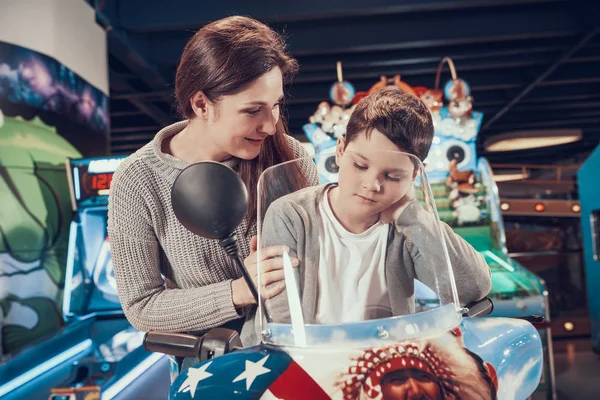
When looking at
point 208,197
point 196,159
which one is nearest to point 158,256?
point 196,159

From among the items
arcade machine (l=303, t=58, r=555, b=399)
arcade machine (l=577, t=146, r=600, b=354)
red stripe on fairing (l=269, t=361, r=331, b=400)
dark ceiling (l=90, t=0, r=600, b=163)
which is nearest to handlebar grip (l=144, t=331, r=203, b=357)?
red stripe on fairing (l=269, t=361, r=331, b=400)

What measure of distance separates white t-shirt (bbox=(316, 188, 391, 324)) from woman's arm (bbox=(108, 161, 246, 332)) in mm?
364

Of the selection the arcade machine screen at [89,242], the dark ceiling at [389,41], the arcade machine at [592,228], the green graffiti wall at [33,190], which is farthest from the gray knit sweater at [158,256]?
the arcade machine at [592,228]

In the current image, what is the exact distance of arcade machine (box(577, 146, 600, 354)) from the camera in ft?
20.8

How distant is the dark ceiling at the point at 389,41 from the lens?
640 cm

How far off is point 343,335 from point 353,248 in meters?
0.16

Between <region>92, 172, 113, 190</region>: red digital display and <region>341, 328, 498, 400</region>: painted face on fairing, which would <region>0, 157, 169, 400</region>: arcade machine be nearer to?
<region>92, 172, 113, 190</region>: red digital display

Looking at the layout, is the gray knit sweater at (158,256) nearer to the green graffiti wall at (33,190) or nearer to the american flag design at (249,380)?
the american flag design at (249,380)

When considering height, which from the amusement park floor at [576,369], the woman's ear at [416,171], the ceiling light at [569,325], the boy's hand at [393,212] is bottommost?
the amusement park floor at [576,369]

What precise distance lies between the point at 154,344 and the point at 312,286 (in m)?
0.36

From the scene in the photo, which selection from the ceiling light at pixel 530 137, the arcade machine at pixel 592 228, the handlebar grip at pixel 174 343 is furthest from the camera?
the ceiling light at pixel 530 137

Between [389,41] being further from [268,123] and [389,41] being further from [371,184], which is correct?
[371,184]

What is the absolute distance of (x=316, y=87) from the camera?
1016 cm

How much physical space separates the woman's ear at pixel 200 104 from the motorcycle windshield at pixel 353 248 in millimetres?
464
